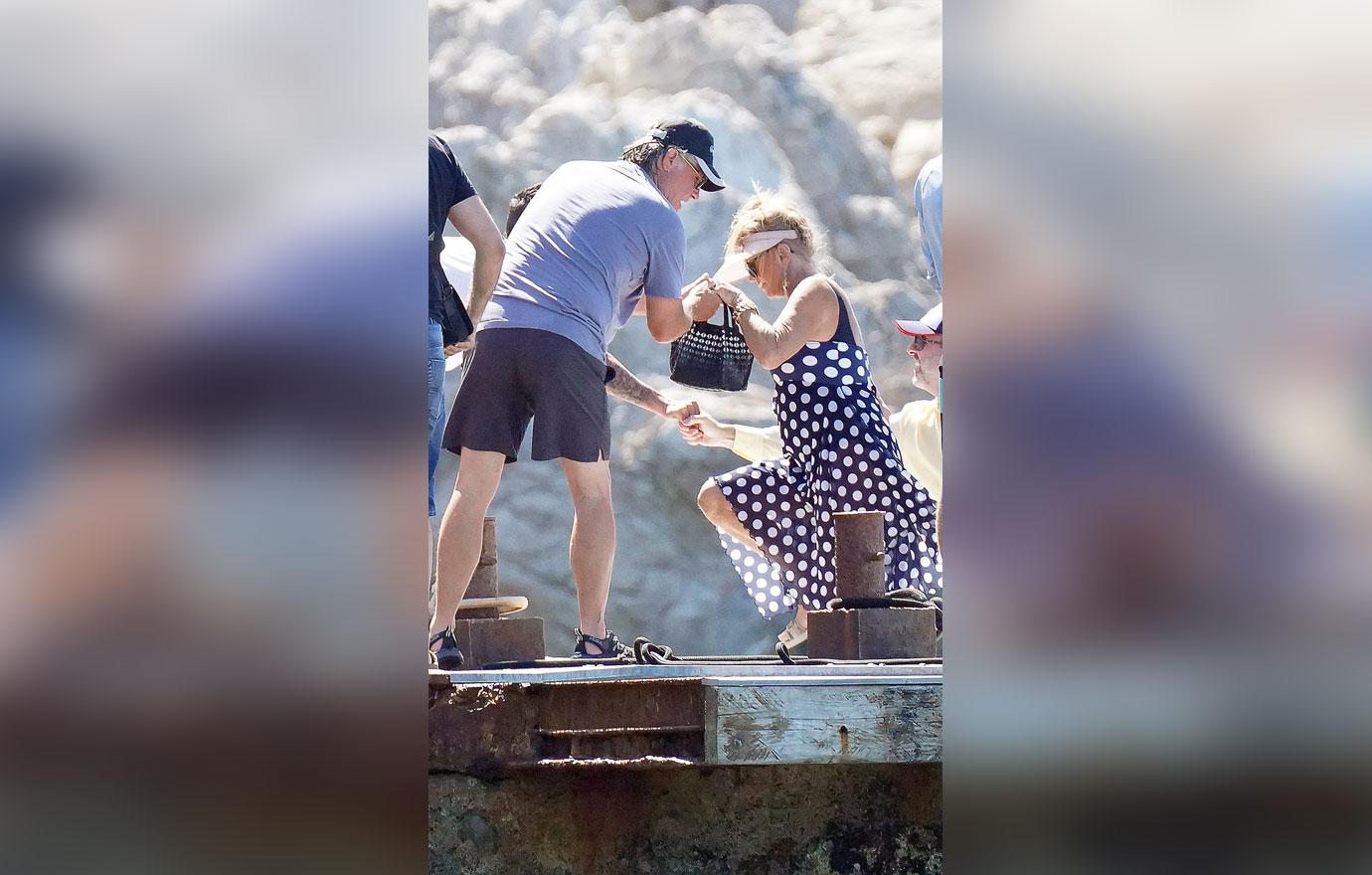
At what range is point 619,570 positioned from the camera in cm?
982

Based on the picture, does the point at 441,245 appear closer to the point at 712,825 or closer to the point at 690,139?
the point at 690,139

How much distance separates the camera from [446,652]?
3643mm

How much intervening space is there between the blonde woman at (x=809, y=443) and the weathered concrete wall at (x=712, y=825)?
1.65m

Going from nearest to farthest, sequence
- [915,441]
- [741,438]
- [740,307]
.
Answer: [740,307] → [915,441] → [741,438]

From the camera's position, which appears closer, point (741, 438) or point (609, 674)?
point (609, 674)

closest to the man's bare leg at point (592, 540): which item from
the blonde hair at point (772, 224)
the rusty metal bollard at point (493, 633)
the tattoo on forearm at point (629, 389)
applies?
the rusty metal bollard at point (493, 633)

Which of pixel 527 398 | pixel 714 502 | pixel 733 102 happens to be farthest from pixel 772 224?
pixel 733 102

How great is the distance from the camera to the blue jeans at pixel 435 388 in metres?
3.76

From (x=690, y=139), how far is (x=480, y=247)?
678 mm

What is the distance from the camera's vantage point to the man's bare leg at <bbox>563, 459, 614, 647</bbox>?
13.5 ft

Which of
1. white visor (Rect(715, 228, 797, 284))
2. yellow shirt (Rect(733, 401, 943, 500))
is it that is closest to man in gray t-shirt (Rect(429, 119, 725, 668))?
white visor (Rect(715, 228, 797, 284))

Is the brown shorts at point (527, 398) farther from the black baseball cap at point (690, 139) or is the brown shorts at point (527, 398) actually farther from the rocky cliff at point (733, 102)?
the rocky cliff at point (733, 102)

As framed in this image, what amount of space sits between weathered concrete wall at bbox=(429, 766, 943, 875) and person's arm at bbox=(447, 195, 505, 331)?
1.41 meters

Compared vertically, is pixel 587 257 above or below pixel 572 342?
above
